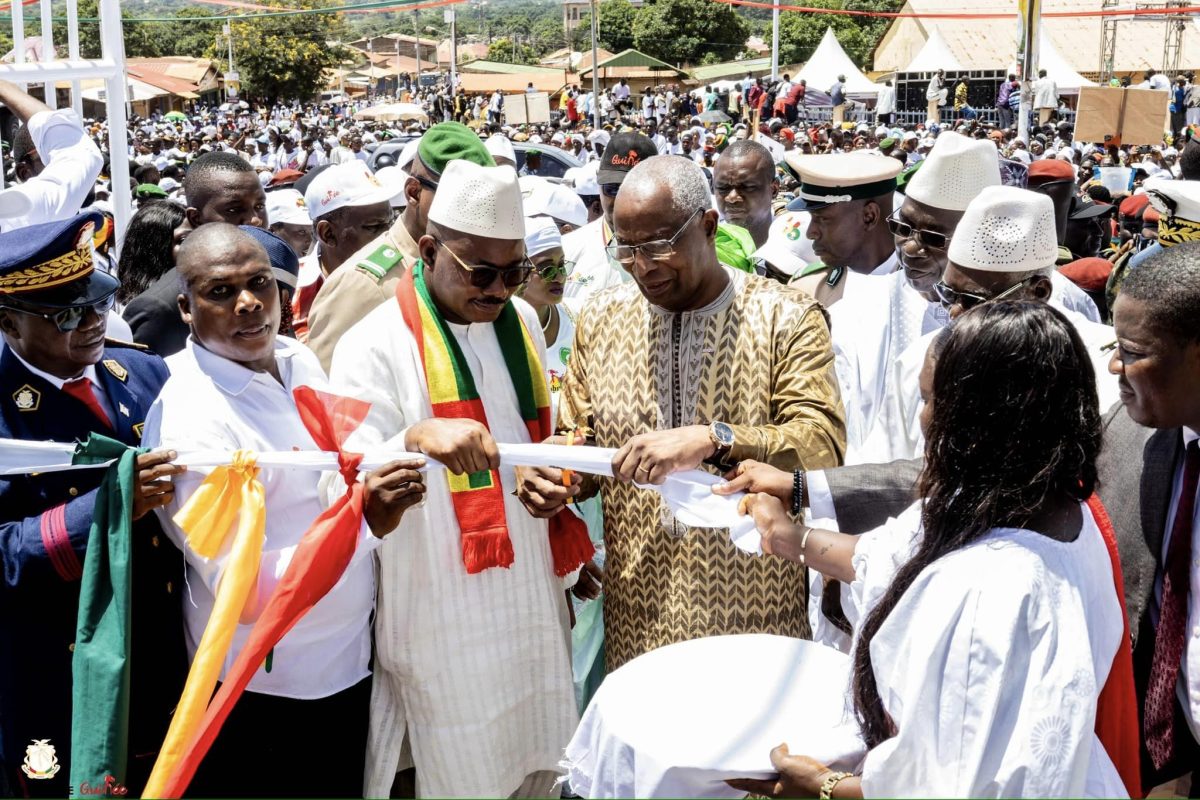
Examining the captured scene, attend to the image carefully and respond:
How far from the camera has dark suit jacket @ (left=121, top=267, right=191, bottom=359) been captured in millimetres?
4841

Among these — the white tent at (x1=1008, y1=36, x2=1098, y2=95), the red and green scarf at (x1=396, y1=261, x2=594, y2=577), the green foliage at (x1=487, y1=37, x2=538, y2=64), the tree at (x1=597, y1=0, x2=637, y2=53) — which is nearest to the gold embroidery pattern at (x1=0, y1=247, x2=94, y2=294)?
the red and green scarf at (x1=396, y1=261, x2=594, y2=577)

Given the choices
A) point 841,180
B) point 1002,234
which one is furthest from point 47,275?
point 841,180

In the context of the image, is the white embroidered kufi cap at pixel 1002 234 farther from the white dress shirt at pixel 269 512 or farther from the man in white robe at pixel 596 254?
the man in white robe at pixel 596 254

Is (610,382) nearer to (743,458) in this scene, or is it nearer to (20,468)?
(743,458)

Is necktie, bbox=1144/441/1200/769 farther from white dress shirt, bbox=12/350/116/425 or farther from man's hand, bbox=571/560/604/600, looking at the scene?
white dress shirt, bbox=12/350/116/425

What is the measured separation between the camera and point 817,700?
2.79 metres

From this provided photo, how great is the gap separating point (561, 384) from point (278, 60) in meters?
62.3

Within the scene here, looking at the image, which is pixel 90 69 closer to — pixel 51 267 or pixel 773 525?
pixel 51 267

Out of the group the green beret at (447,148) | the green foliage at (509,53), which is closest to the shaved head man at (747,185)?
the green beret at (447,148)

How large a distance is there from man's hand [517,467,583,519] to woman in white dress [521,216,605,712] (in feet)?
1.97

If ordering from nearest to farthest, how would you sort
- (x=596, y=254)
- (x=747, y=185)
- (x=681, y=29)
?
(x=596, y=254), (x=747, y=185), (x=681, y=29)

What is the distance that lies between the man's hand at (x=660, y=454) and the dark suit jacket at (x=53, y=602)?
1238 millimetres

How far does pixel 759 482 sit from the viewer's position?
10.2 feet

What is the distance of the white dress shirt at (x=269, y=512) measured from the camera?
319 centimetres
